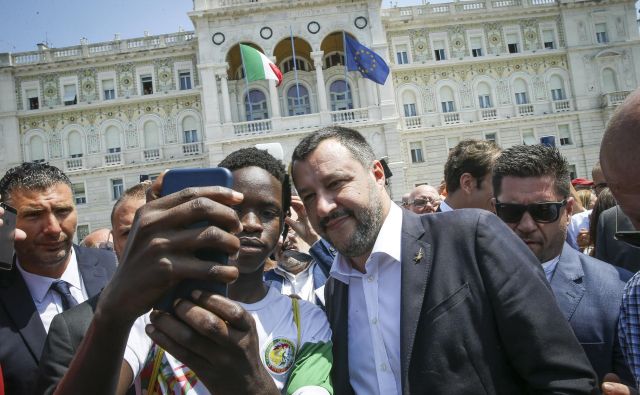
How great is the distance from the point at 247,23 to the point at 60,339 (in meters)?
27.9

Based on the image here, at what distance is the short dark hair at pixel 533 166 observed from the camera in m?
2.81

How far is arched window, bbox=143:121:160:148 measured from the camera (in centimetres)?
3002

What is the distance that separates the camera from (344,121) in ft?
89.0

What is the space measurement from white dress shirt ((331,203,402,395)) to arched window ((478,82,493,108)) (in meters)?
30.5

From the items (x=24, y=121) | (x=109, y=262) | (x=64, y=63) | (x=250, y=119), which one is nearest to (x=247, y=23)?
(x=250, y=119)

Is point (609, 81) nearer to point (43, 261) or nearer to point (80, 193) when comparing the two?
point (80, 193)

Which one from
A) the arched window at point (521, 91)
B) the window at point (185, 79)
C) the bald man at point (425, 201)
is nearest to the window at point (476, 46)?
the arched window at point (521, 91)

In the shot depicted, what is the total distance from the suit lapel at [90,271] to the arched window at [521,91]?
102 ft

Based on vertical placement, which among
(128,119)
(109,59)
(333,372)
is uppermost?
(109,59)

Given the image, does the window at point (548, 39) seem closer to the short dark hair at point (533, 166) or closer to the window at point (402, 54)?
the window at point (402, 54)

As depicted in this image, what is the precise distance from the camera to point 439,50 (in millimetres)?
30812

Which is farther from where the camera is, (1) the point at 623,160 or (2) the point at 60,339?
(2) the point at 60,339

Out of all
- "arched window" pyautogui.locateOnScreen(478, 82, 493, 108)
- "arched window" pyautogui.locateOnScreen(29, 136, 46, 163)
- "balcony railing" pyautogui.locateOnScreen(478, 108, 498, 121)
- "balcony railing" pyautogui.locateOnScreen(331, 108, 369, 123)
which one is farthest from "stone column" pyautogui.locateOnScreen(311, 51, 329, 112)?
"arched window" pyautogui.locateOnScreen(29, 136, 46, 163)

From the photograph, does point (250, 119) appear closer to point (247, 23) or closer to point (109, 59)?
point (247, 23)
